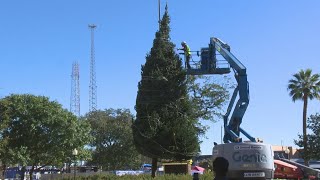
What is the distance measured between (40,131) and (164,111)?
25378 mm

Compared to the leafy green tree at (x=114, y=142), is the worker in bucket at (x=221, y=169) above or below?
below

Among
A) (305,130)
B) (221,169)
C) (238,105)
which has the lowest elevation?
(221,169)

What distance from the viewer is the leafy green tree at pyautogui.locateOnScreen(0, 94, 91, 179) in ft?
189

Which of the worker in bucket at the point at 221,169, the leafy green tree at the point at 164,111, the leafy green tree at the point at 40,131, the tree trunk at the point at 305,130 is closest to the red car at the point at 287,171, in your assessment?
the leafy green tree at the point at 164,111

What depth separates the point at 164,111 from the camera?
3775 centimetres

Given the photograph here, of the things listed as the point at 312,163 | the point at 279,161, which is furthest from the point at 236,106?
the point at 312,163

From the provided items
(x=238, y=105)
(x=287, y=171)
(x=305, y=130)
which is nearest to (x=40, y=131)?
(x=287, y=171)

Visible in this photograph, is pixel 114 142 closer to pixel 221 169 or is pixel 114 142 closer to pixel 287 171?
pixel 287 171

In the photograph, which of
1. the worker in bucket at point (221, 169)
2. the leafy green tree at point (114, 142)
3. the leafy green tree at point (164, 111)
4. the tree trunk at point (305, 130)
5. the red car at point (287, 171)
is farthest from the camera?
the leafy green tree at point (114, 142)

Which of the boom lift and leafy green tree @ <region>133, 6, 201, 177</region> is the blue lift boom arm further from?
leafy green tree @ <region>133, 6, 201, 177</region>

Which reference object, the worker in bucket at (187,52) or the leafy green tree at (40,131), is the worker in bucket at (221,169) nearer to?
the worker in bucket at (187,52)

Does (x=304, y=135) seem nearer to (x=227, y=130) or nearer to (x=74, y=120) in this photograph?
(x=74, y=120)

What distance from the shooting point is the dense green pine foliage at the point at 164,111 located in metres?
37.9

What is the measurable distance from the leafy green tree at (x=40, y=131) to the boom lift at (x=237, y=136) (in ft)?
99.6
